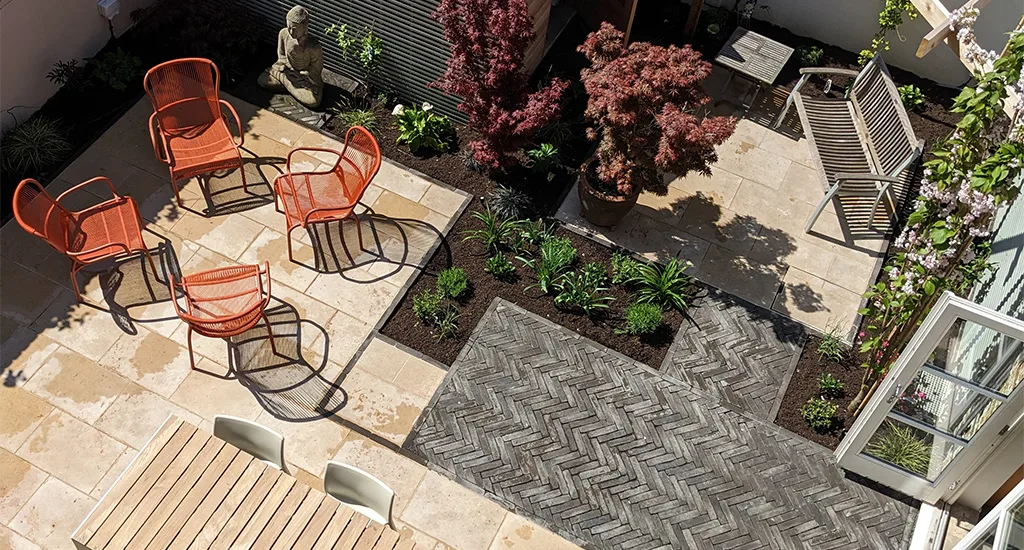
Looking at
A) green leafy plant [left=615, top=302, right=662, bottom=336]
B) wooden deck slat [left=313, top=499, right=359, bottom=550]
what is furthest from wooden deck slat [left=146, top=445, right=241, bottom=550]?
green leafy plant [left=615, top=302, right=662, bottom=336]

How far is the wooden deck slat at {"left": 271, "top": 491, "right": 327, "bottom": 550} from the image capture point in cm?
568

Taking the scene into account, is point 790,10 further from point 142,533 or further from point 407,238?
point 142,533

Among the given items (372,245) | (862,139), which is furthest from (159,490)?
(862,139)

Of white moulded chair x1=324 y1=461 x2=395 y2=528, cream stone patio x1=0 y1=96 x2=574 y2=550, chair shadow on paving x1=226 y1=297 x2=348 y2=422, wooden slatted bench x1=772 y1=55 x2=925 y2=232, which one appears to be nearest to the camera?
white moulded chair x1=324 y1=461 x2=395 y2=528

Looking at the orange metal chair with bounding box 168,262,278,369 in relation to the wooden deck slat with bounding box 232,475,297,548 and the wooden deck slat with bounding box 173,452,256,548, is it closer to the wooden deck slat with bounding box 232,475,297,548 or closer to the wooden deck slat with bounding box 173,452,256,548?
the wooden deck slat with bounding box 173,452,256,548

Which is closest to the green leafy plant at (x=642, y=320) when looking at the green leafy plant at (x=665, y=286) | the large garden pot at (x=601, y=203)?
the green leafy plant at (x=665, y=286)

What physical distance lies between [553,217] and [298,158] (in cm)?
288

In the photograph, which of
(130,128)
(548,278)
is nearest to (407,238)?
(548,278)

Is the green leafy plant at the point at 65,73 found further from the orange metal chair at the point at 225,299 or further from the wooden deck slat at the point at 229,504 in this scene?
the wooden deck slat at the point at 229,504

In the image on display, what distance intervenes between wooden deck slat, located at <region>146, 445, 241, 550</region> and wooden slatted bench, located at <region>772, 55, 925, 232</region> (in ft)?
20.8

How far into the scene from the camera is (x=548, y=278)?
850 cm

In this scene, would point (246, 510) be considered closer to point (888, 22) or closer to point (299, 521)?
point (299, 521)

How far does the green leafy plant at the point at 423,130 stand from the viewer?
955 cm

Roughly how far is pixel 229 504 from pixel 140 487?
611 millimetres
